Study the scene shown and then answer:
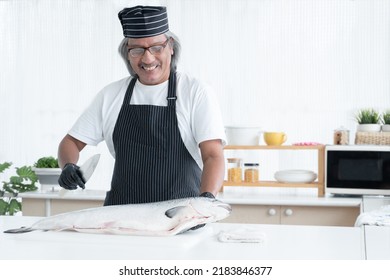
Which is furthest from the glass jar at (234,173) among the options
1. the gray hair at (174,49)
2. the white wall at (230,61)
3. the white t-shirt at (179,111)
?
the gray hair at (174,49)

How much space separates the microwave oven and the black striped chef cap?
2.18m

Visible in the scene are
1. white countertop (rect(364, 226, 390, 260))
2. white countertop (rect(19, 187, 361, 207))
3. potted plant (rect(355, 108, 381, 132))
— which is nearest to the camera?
white countertop (rect(364, 226, 390, 260))

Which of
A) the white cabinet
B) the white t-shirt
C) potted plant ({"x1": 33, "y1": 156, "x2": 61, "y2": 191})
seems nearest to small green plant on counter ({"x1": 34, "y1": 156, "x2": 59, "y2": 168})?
potted plant ({"x1": 33, "y1": 156, "x2": 61, "y2": 191})

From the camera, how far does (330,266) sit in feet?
5.76

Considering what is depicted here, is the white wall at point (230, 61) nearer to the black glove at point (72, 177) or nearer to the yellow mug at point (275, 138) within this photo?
the yellow mug at point (275, 138)

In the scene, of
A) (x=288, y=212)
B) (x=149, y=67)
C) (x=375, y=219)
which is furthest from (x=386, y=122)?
(x=149, y=67)

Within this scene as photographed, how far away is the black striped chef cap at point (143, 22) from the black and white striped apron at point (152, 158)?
0.92 feet

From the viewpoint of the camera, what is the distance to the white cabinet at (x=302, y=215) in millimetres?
4340

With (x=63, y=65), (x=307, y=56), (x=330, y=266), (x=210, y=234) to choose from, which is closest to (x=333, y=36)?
(x=307, y=56)

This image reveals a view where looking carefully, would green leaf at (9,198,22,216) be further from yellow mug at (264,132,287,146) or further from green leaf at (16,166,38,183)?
yellow mug at (264,132,287,146)

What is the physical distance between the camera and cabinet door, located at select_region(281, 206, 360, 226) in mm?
4336

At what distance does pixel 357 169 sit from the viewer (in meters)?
4.52

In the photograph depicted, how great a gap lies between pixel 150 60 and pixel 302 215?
79.9 inches

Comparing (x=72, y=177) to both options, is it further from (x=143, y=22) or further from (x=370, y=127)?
(x=370, y=127)
